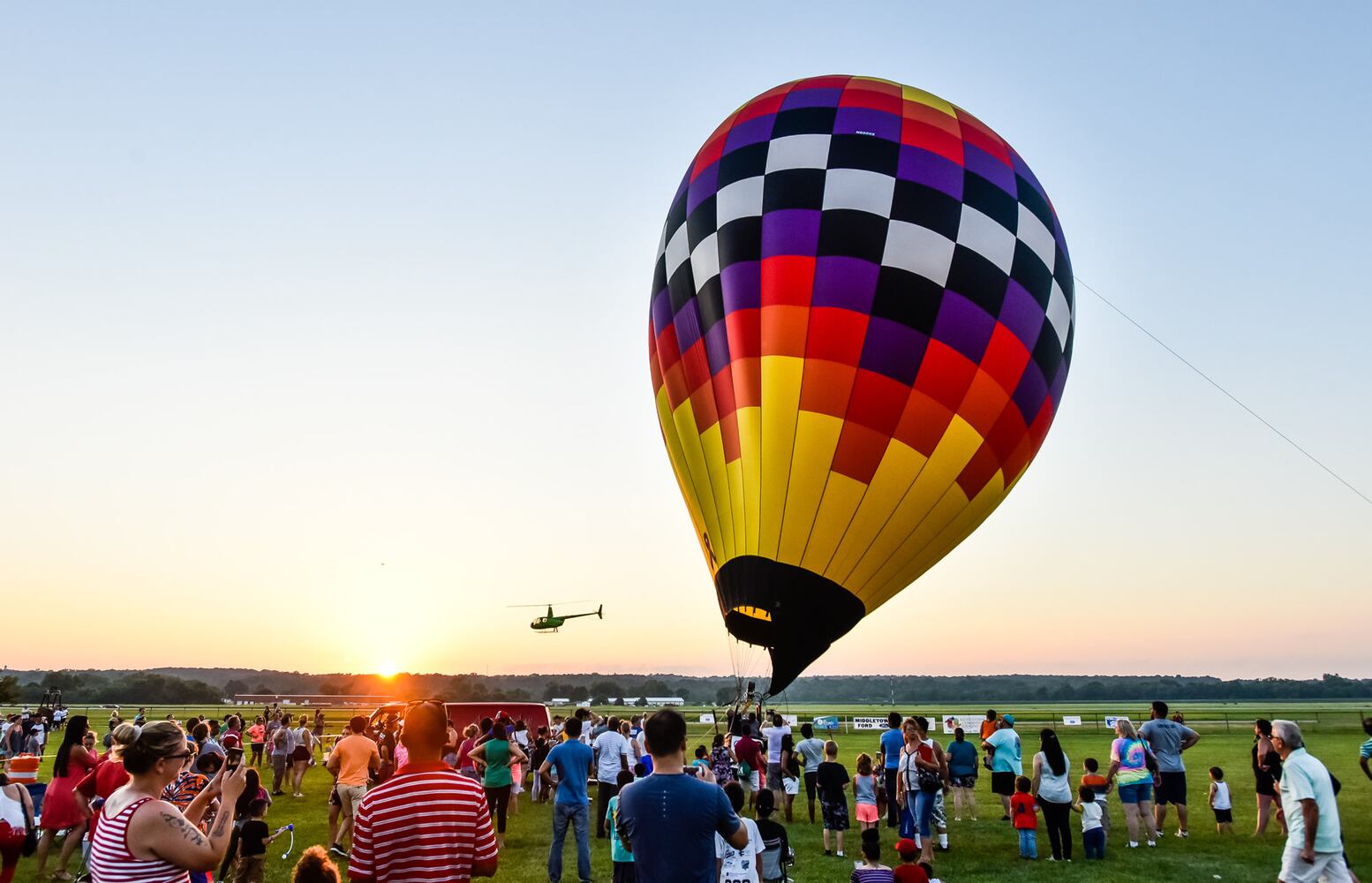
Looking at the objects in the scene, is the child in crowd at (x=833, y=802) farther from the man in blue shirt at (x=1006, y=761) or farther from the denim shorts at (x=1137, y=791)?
the denim shorts at (x=1137, y=791)

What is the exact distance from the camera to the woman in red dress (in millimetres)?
8570

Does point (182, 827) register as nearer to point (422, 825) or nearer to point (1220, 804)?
point (422, 825)

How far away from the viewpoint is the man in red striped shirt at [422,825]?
371 cm

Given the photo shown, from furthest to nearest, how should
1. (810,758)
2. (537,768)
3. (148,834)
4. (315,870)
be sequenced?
(537,768), (810,758), (315,870), (148,834)

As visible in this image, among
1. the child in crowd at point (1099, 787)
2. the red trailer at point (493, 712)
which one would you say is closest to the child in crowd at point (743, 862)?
the child in crowd at point (1099, 787)

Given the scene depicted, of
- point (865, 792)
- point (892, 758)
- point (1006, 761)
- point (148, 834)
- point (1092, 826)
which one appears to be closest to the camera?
point (148, 834)

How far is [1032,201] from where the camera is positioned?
14992 mm

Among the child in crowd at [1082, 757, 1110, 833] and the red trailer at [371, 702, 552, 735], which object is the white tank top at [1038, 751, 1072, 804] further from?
the red trailer at [371, 702, 552, 735]

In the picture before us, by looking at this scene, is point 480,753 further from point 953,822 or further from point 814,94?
point 814,94

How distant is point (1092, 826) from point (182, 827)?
9.96 metres

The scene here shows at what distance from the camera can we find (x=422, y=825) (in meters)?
3.73

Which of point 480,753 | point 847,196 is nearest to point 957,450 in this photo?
point 847,196

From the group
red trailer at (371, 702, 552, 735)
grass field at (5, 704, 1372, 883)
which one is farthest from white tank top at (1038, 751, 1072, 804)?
red trailer at (371, 702, 552, 735)

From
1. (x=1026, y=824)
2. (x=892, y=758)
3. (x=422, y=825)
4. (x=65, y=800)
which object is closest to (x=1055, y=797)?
(x=1026, y=824)
